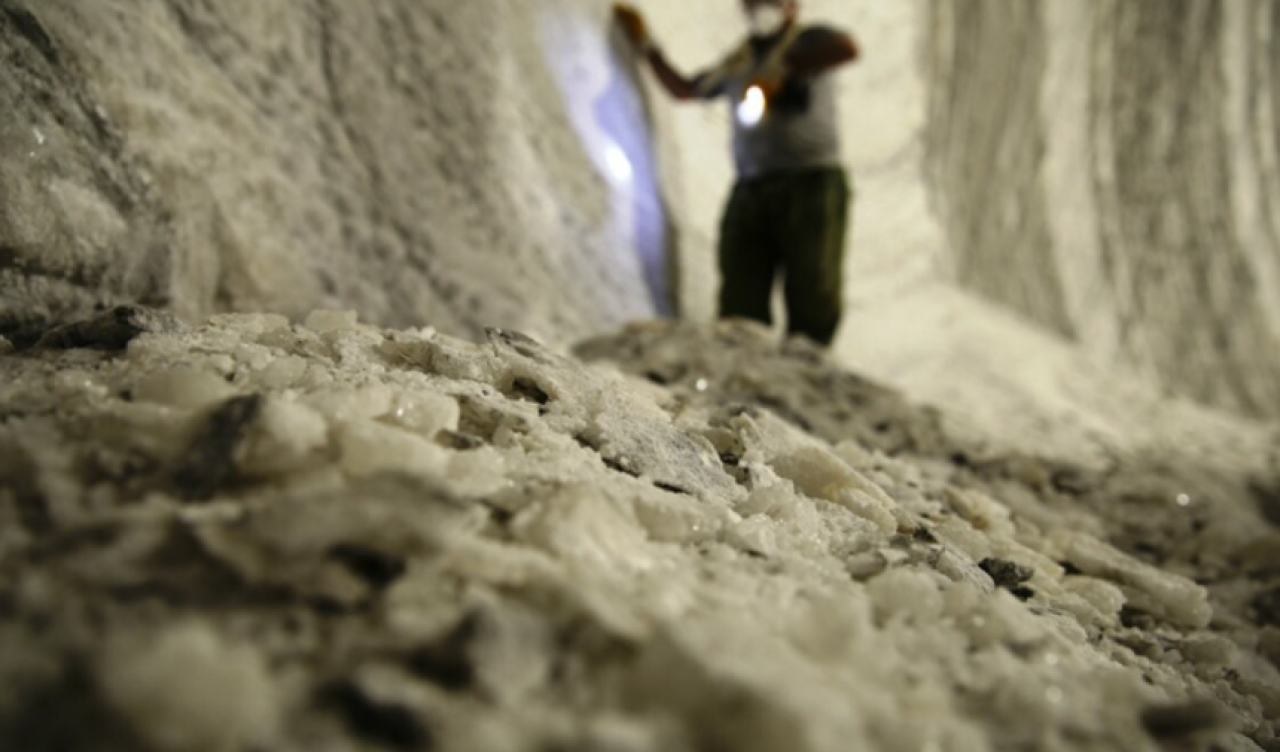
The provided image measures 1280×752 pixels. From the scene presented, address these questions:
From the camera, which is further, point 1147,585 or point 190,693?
point 1147,585

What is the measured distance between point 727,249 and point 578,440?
1653mm

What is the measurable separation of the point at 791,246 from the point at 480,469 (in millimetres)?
1788

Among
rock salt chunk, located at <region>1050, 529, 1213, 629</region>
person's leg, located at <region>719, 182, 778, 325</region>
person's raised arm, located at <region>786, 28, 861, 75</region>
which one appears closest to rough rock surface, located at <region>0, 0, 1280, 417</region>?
person's leg, located at <region>719, 182, 778, 325</region>

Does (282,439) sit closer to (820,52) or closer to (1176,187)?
(820,52)

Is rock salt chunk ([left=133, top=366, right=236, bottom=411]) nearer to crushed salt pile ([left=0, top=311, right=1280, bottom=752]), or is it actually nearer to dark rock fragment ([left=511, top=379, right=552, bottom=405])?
crushed salt pile ([left=0, top=311, right=1280, bottom=752])

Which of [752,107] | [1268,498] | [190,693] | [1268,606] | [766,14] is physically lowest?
[1268,498]

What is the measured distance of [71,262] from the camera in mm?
880

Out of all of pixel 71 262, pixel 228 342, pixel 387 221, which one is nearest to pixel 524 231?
pixel 387 221

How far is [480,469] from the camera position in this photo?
1.88 feet

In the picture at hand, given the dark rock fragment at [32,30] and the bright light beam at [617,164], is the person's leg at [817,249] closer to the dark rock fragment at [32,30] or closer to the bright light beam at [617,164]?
the bright light beam at [617,164]

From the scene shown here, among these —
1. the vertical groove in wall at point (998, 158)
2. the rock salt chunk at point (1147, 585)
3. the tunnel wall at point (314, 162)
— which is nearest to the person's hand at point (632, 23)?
the tunnel wall at point (314, 162)

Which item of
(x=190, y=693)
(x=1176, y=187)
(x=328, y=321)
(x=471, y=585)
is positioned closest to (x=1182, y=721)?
(x=471, y=585)

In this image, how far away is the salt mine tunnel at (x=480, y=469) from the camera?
398 mm

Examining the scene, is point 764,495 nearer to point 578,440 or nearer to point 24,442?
point 578,440
